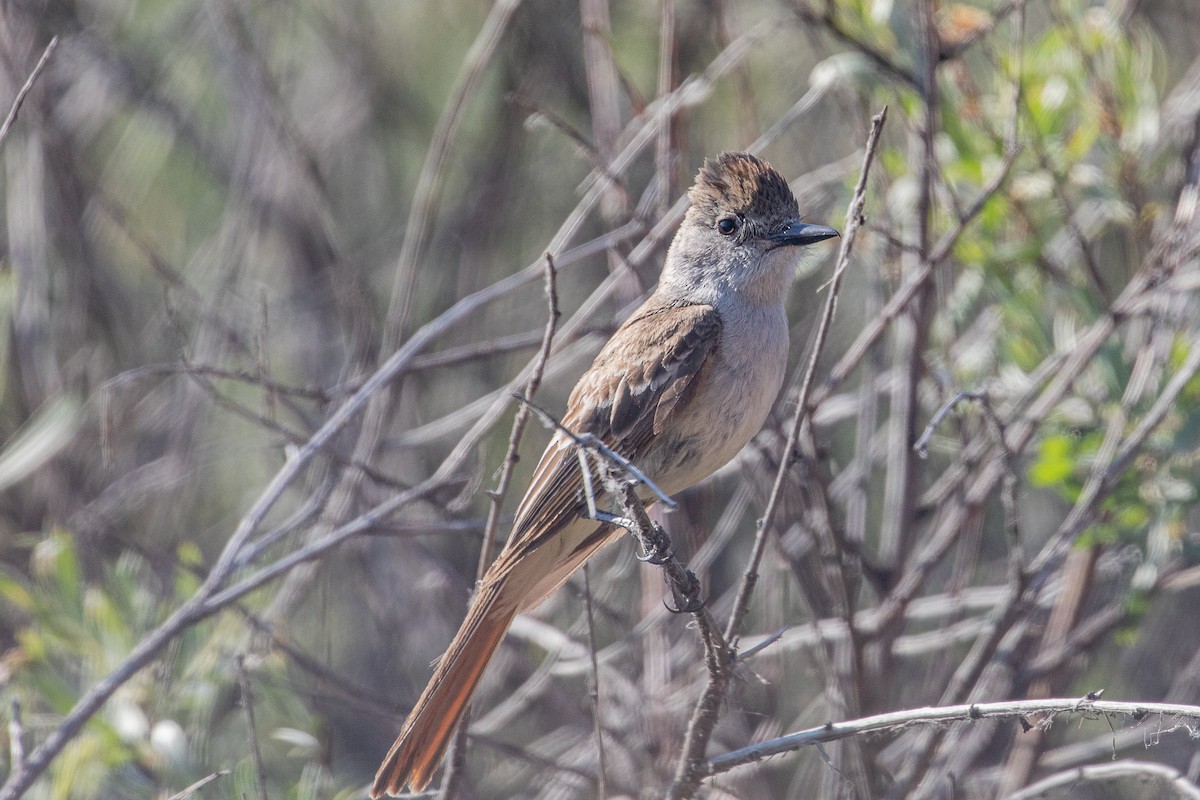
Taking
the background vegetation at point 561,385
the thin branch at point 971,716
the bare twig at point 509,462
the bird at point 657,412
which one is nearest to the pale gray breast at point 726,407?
the bird at point 657,412

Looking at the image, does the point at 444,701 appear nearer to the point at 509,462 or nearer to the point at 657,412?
the point at 509,462

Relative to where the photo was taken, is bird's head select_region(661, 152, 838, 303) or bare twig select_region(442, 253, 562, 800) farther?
bird's head select_region(661, 152, 838, 303)

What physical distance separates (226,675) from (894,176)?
2540 mm

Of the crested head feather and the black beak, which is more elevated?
the crested head feather

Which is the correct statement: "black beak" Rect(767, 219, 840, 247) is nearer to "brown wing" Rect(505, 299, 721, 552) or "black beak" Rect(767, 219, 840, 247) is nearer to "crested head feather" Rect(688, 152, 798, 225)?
"crested head feather" Rect(688, 152, 798, 225)

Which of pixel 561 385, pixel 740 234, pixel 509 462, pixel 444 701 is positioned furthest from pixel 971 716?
pixel 561 385

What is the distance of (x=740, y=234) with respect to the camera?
3697 millimetres

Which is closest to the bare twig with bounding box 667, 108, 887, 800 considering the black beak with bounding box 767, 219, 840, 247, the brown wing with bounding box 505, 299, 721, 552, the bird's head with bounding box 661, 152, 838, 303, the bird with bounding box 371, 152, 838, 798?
the bird with bounding box 371, 152, 838, 798

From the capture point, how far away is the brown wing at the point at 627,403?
327 centimetres

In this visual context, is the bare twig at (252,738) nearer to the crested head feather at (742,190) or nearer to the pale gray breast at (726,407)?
the pale gray breast at (726,407)

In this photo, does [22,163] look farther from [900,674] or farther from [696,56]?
[900,674]

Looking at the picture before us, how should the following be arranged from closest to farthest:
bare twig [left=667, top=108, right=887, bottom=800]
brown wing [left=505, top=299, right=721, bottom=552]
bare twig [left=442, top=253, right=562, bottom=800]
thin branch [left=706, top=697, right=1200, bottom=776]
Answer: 1. thin branch [left=706, top=697, right=1200, bottom=776]
2. bare twig [left=667, top=108, right=887, bottom=800]
3. bare twig [left=442, top=253, right=562, bottom=800]
4. brown wing [left=505, top=299, right=721, bottom=552]

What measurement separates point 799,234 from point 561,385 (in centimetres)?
237

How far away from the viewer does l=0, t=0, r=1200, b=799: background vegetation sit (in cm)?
362
